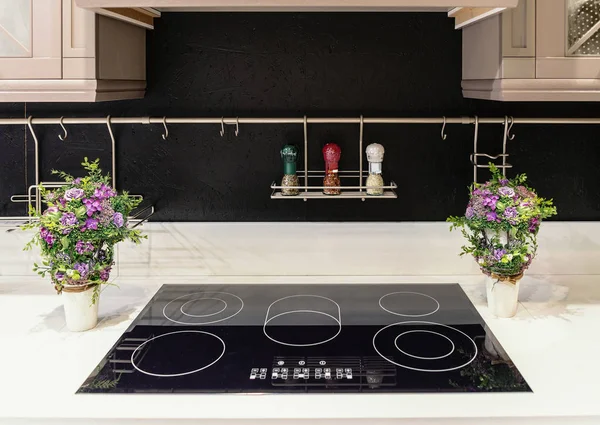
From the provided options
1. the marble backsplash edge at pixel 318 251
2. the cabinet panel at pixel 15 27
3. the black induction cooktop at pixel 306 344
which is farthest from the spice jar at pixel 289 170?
the cabinet panel at pixel 15 27

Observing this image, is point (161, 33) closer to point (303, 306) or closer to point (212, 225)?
point (212, 225)

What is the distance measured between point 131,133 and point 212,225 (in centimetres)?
37

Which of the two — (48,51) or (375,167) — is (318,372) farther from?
(48,51)

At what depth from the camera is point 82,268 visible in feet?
4.28

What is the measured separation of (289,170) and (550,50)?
2.40 feet

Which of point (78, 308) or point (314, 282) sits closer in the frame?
point (78, 308)

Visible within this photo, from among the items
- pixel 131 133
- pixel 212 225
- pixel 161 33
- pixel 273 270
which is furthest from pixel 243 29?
pixel 273 270

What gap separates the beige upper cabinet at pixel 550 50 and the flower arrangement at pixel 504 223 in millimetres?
226

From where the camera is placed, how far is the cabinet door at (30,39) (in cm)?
132

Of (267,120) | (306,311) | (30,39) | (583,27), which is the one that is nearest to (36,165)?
(30,39)

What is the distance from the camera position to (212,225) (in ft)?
5.62

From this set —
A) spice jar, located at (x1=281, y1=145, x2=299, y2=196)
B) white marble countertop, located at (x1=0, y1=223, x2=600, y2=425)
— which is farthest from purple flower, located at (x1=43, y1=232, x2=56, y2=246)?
spice jar, located at (x1=281, y1=145, x2=299, y2=196)

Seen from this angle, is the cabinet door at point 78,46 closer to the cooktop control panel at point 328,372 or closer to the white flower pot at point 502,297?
the cooktop control panel at point 328,372

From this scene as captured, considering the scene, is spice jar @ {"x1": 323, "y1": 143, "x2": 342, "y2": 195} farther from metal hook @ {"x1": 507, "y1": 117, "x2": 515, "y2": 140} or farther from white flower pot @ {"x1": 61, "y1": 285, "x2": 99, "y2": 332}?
white flower pot @ {"x1": 61, "y1": 285, "x2": 99, "y2": 332}
